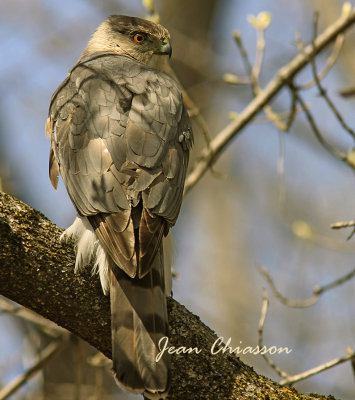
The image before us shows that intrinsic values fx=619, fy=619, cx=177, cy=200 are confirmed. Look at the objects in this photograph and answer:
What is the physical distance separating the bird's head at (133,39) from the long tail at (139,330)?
2.73 m

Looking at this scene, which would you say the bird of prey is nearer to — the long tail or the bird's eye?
the long tail

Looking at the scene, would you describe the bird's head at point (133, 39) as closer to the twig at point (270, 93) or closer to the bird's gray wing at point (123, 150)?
the twig at point (270, 93)

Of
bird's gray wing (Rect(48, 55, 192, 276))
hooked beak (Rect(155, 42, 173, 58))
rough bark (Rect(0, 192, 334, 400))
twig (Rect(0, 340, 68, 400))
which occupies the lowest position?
twig (Rect(0, 340, 68, 400))

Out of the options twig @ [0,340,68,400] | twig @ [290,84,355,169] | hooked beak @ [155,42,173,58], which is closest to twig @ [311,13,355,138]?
twig @ [290,84,355,169]

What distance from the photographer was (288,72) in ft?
15.8

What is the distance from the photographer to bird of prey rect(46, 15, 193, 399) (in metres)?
2.73

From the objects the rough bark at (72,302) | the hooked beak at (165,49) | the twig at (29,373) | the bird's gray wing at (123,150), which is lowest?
the twig at (29,373)

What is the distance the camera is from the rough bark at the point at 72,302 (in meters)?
2.82

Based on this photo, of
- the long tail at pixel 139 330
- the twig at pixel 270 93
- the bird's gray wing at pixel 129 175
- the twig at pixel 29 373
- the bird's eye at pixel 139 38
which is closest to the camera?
the long tail at pixel 139 330

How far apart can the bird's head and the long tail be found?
2730 mm

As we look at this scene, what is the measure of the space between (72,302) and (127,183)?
0.66 meters

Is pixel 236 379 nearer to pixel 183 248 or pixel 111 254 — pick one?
pixel 111 254

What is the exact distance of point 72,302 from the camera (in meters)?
2.88

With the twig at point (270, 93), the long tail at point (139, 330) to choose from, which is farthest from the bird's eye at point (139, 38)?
the long tail at point (139, 330)
